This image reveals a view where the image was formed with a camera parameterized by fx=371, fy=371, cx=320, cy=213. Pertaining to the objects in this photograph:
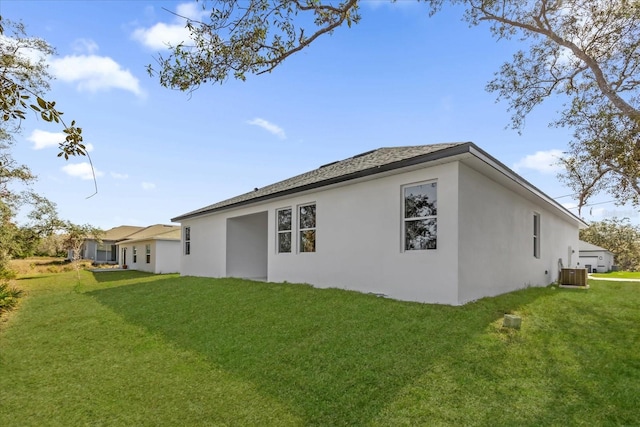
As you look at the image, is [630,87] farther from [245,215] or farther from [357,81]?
[245,215]

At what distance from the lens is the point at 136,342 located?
25.7 feet

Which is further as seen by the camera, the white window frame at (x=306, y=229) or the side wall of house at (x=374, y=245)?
the white window frame at (x=306, y=229)

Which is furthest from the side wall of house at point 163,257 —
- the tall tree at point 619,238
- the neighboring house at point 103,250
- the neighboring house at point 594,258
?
the tall tree at point 619,238

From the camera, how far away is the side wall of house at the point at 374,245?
7.92 meters

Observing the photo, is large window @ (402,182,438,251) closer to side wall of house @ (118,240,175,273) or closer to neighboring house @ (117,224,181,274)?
neighboring house @ (117,224,181,274)

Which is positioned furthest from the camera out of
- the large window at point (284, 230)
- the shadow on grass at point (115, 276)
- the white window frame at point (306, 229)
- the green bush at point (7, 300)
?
the shadow on grass at point (115, 276)

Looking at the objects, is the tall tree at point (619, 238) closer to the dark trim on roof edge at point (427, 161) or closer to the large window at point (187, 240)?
the dark trim on roof edge at point (427, 161)

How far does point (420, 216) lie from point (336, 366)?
4.24 meters

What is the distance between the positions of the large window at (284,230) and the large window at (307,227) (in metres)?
0.72

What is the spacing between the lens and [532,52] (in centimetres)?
1160

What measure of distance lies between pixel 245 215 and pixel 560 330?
1151cm

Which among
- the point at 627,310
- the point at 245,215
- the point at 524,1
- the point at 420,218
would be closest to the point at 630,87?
the point at 524,1

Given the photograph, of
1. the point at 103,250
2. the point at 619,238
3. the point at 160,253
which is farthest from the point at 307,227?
the point at 619,238

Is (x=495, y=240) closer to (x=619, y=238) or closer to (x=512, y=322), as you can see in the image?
(x=512, y=322)
